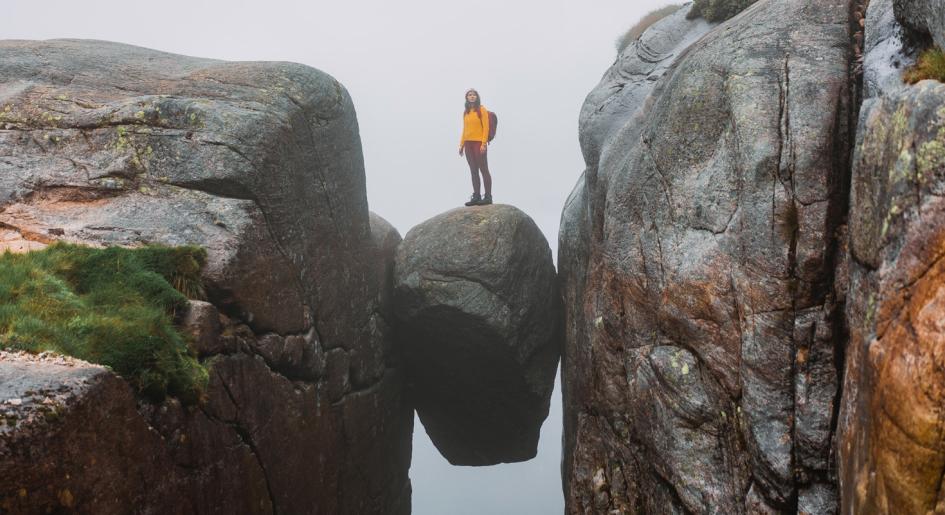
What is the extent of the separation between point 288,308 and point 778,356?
32.1 ft

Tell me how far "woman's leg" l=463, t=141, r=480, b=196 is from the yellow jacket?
236mm

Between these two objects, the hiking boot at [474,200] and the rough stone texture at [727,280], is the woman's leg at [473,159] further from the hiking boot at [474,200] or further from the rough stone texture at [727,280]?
the rough stone texture at [727,280]

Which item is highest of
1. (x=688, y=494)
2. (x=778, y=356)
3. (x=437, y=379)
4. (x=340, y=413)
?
(x=778, y=356)

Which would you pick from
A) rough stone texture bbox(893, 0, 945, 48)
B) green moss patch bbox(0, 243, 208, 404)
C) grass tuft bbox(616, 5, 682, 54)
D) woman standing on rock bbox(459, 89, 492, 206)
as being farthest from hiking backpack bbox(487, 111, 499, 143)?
rough stone texture bbox(893, 0, 945, 48)

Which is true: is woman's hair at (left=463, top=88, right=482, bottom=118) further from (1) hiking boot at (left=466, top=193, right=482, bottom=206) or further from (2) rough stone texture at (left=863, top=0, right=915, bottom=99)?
(2) rough stone texture at (left=863, top=0, right=915, bottom=99)

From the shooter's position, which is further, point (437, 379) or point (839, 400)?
point (437, 379)

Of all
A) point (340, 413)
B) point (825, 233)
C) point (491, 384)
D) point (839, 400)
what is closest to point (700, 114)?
point (825, 233)

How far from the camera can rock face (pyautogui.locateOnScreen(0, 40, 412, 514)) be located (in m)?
13.6

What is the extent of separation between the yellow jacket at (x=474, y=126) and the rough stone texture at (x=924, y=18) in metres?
14.2

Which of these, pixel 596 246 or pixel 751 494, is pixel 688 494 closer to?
pixel 751 494

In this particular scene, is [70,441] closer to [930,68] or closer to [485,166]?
[930,68]

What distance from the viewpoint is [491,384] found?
23.9m

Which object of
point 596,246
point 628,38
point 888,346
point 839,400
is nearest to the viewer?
point 888,346

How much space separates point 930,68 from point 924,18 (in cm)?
150
